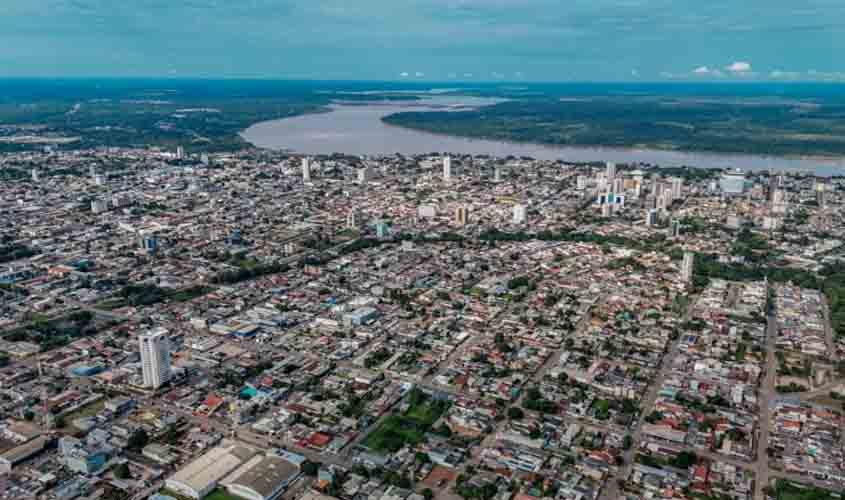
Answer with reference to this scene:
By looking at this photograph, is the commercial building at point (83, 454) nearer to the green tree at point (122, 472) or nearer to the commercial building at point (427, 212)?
the green tree at point (122, 472)

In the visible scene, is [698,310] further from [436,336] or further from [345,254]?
[345,254]

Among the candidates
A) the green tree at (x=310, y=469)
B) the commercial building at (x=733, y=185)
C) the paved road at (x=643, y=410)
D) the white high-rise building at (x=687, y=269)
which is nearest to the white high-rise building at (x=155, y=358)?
the green tree at (x=310, y=469)

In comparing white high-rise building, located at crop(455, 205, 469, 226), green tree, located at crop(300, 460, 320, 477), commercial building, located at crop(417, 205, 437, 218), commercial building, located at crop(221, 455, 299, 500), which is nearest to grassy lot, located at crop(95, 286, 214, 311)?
commercial building, located at crop(221, 455, 299, 500)

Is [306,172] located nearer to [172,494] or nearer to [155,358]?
[155,358]

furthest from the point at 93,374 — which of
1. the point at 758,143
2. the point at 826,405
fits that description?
the point at 758,143

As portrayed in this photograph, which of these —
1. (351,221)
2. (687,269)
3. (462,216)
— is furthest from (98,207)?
(687,269)

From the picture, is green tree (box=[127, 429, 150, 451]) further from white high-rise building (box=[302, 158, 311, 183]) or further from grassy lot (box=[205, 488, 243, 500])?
white high-rise building (box=[302, 158, 311, 183])
